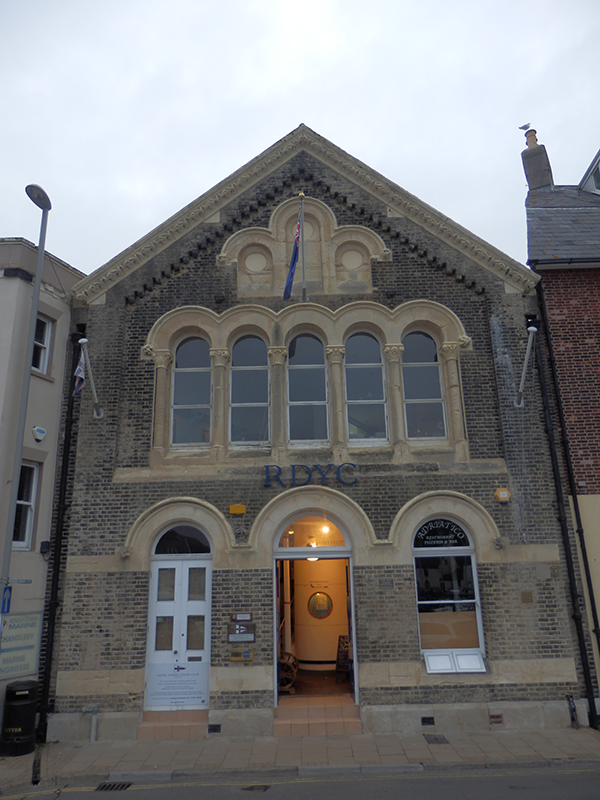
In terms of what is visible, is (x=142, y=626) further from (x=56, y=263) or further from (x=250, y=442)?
(x=56, y=263)

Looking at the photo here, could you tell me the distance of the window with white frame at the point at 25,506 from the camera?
1066cm

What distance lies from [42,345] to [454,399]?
8.43 meters

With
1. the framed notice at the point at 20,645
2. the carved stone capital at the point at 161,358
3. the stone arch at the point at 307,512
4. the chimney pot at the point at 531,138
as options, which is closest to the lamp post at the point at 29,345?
the framed notice at the point at 20,645

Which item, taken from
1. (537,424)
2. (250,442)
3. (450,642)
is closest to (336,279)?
(250,442)

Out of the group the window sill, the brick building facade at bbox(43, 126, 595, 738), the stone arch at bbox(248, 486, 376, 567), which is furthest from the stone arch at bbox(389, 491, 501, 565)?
the window sill

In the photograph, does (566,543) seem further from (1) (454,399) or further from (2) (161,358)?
(2) (161,358)

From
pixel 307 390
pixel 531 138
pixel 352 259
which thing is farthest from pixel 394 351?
pixel 531 138

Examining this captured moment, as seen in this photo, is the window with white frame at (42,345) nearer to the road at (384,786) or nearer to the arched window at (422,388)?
the road at (384,786)

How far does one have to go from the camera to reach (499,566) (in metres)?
10.6

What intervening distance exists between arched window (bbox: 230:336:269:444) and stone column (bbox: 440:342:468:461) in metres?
3.71

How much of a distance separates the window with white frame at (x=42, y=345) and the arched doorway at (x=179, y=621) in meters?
4.24

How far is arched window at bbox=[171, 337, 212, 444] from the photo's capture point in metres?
11.8

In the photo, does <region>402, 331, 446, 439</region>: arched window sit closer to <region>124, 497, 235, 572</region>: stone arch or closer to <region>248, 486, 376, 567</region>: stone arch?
<region>248, 486, 376, 567</region>: stone arch

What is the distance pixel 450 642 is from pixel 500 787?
3011mm
